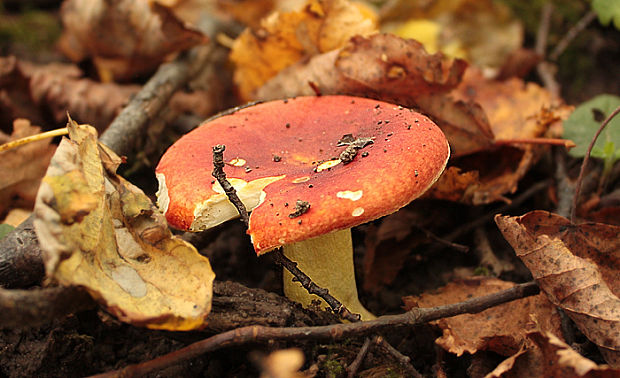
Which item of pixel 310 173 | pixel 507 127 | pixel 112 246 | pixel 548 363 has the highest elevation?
pixel 310 173

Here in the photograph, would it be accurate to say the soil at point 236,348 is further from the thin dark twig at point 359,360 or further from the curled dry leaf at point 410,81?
the curled dry leaf at point 410,81

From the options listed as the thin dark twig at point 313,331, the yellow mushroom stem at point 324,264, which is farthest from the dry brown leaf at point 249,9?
the thin dark twig at point 313,331

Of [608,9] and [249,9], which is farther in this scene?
[249,9]

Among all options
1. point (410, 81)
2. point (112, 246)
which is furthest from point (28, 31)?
point (112, 246)

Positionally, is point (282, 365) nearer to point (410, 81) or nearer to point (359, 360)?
point (359, 360)

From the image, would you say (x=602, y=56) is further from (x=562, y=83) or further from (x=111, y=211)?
(x=111, y=211)

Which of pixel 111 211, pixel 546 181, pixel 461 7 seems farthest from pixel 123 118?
pixel 461 7
